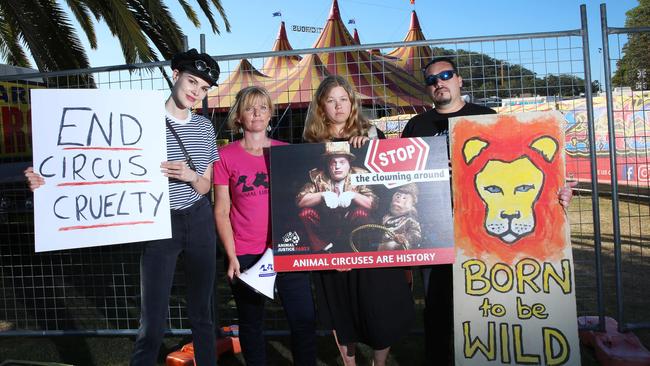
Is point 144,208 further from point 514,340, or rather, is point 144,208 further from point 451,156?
point 514,340

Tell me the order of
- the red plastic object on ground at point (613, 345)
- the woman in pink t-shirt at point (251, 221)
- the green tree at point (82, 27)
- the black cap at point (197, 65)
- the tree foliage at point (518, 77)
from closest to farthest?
1. the black cap at point (197, 65)
2. the woman in pink t-shirt at point (251, 221)
3. the red plastic object on ground at point (613, 345)
4. the tree foliage at point (518, 77)
5. the green tree at point (82, 27)

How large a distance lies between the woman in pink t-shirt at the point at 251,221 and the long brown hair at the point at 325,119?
249mm

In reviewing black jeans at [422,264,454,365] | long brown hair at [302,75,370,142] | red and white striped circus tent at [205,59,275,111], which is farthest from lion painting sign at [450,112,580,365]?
red and white striped circus tent at [205,59,275,111]

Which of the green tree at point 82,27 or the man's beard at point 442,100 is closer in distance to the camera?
the man's beard at point 442,100

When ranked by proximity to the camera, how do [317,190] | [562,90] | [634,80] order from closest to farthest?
[317,190] < [562,90] < [634,80]

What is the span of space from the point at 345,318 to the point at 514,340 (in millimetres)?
960

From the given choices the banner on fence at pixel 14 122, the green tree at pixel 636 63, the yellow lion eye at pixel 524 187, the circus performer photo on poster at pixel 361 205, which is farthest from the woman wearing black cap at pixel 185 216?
the banner on fence at pixel 14 122

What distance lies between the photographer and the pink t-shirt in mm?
2760

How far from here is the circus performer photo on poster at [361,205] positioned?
106 inches

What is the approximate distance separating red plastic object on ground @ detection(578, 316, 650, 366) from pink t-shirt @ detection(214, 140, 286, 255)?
2388 mm

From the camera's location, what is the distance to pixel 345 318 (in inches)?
110

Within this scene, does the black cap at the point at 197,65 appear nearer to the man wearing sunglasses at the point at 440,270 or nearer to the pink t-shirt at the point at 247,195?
the pink t-shirt at the point at 247,195

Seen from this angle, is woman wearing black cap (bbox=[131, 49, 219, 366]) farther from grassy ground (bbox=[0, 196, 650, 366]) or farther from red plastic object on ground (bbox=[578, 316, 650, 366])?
red plastic object on ground (bbox=[578, 316, 650, 366])

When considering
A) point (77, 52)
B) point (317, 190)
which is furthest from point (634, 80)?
point (77, 52)
